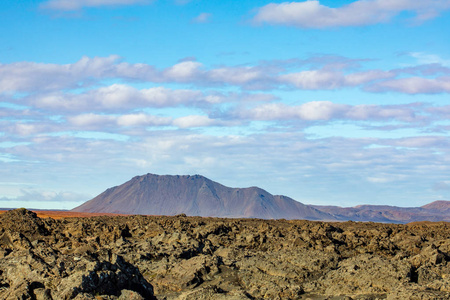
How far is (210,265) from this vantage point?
17484 millimetres

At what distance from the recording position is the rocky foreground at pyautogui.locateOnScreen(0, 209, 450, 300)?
33.8 feet

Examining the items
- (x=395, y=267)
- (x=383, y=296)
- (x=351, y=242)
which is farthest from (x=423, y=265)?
(x=351, y=242)

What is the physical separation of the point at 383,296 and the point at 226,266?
17.7 ft

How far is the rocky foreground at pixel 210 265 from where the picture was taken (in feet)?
33.8

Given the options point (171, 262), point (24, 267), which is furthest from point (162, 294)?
point (24, 267)

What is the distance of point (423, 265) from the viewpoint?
1617cm

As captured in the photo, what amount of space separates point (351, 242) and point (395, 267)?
32.9ft

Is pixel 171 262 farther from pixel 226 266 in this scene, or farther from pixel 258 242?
pixel 258 242

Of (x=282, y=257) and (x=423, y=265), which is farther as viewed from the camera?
(x=282, y=257)

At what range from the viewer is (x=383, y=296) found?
14219 mm

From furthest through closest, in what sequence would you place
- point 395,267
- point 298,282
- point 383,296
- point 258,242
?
point 258,242, point 298,282, point 395,267, point 383,296

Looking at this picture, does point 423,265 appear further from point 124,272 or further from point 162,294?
point 124,272

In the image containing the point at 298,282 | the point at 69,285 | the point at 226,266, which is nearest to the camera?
the point at 69,285

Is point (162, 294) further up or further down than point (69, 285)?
further down
